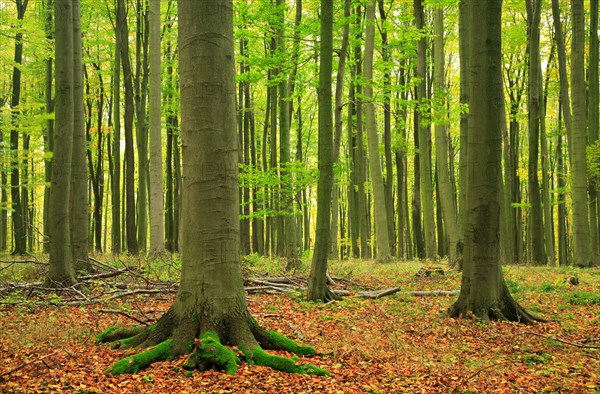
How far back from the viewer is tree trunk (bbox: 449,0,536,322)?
776 cm

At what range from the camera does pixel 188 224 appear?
206 inches

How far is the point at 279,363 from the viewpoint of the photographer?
495 cm

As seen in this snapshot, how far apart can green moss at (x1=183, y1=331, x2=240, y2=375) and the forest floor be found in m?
0.10

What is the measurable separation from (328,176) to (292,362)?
14.7 feet

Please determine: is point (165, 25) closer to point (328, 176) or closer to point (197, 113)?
point (328, 176)

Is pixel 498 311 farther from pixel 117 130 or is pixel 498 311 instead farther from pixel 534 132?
pixel 117 130

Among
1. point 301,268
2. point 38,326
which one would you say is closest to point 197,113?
point 38,326

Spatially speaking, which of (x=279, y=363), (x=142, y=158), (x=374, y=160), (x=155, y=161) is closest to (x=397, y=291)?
(x=279, y=363)

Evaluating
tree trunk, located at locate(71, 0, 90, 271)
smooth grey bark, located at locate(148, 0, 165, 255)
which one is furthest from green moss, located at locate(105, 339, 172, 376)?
smooth grey bark, located at locate(148, 0, 165, 255)

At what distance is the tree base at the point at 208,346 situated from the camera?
4723 millimetres

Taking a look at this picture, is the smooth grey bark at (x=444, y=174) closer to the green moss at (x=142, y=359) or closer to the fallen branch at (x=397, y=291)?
the fallen branch at (x=397, y=291)

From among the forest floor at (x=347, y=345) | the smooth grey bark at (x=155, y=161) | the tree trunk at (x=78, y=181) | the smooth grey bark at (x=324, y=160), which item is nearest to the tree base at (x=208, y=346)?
the forest floor at (x=347, y=345)

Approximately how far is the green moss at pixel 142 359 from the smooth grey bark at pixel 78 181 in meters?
6.20

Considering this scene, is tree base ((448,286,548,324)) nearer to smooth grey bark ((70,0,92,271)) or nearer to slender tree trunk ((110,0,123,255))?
smooth grey bark ((70,0,92,271))
